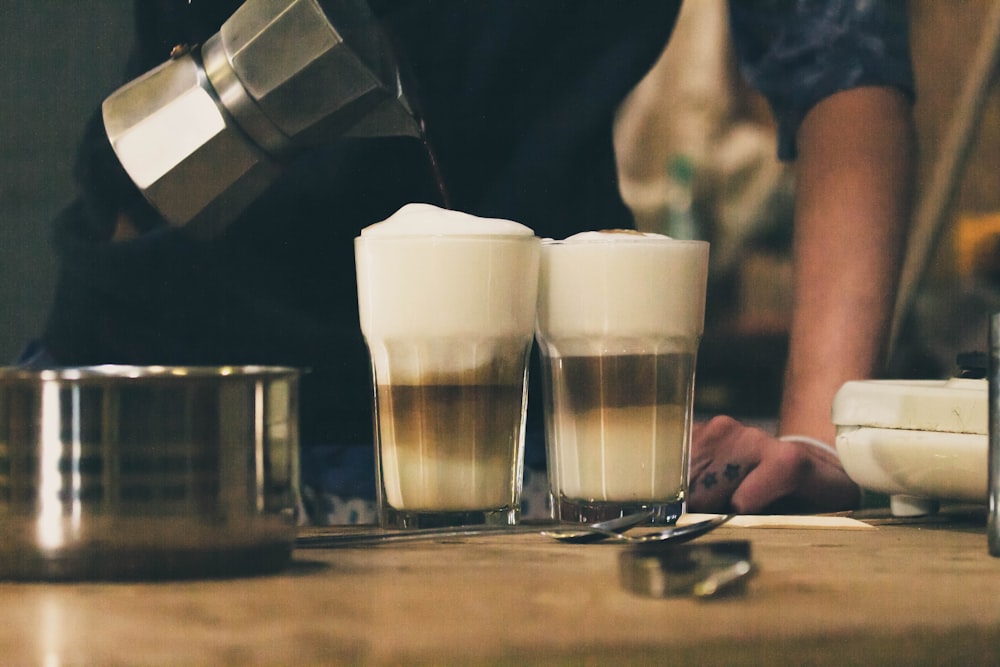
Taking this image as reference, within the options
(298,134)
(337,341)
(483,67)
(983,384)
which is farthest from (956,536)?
(483,67)

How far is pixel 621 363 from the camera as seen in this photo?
0.64m

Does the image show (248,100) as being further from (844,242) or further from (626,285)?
(844,242)

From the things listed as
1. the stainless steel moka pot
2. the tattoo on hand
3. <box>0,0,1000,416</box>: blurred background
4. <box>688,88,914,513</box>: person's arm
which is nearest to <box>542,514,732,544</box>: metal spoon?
the tattoo on hand

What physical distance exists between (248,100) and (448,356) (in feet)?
1.39

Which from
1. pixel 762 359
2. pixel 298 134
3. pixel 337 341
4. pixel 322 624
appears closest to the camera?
pixel 322 624

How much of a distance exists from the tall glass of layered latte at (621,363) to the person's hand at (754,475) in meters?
0.16

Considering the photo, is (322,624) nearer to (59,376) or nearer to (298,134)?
(59,376)

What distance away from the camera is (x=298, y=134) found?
0.96 meters

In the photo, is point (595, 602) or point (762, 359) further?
point (762, 359)

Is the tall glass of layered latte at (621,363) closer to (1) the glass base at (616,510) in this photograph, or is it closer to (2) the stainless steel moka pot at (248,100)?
(1) the glass base at (616,510)

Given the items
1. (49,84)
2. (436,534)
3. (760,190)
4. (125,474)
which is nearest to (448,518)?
(436,534)

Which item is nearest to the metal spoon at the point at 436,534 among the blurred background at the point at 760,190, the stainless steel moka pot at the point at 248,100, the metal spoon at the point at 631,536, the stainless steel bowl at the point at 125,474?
the metal spoon at the point at 631,536

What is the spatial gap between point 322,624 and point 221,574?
3.9 inches

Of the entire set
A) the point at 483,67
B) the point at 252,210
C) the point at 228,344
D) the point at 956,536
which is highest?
the point at 483,67
